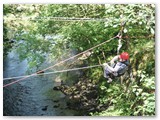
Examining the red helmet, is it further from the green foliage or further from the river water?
the river water

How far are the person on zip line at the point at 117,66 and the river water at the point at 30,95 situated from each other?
52 cm

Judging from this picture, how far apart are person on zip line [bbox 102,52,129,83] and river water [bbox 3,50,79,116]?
52 centimetres

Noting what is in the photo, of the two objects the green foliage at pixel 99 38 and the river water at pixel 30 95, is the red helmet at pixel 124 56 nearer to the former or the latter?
the green foliage at pixel 99 38

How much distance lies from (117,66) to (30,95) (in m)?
0.93

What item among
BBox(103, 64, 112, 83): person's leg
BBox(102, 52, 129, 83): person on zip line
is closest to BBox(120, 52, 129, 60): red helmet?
BBox(102, 52, 129, 83): person on zip line

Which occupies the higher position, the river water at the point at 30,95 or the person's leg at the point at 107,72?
the person's leg at the point at 107,72

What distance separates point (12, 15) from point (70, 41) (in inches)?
25.2

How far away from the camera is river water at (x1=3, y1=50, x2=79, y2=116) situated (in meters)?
3.84

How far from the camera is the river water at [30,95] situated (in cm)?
384

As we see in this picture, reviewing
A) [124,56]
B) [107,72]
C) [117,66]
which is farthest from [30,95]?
[124,56]

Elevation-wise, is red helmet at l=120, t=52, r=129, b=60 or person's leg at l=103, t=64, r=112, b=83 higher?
red helmet at l=120, t=52, r=129, b=60

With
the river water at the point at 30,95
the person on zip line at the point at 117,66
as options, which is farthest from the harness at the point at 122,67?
the river water at the point at 30,95

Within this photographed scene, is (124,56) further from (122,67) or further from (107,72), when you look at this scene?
(107,72)

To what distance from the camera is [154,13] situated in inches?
150
